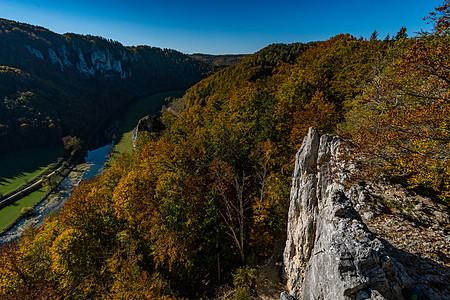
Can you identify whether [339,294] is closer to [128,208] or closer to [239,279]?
Result: [239,279]

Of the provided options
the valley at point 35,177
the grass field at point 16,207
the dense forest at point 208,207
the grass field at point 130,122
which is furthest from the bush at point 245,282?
the grass field at point 130,122

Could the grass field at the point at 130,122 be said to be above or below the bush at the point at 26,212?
above

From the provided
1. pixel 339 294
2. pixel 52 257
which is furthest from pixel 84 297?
pixel 339 294

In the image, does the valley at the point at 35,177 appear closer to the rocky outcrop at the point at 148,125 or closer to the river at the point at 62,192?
the river at the point at 62,192

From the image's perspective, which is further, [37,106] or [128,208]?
[37,106]

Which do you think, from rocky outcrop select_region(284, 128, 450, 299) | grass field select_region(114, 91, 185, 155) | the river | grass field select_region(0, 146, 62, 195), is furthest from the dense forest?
grass field select_region(0, 146, 62, 195)
